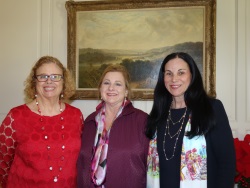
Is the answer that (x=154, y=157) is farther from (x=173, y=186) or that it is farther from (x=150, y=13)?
(x=150, y=13)

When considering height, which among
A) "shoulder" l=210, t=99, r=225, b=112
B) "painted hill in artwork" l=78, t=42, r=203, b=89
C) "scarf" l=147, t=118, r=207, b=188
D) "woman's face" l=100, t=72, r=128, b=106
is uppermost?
"painted hill in artwork" l=78, t=42, r=203, b=89

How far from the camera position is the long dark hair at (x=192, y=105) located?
5.86 feet

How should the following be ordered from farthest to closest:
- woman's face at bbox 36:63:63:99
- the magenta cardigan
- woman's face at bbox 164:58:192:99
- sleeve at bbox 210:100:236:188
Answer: woman's face at bbox 36:63:63:99
the magenta cardigan
woman's face at bbox 164:58:192:99
sleeve at bbox 210:100:236:188

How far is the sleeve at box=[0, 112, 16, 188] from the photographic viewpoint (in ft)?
6.77

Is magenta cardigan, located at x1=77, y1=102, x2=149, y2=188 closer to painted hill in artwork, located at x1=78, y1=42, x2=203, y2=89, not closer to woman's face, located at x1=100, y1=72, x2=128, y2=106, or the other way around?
woman's face, located at x1=100, y1=72, x2=128, y2=106

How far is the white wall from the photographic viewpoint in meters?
3.20

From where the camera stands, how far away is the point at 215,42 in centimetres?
316

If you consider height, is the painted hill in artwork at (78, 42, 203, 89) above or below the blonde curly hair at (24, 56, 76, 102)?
above

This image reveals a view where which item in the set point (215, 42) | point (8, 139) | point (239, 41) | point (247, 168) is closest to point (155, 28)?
point (215, 42)

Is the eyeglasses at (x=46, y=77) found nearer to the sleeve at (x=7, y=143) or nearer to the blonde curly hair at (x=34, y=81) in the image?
the blonde curly hair at (x=34, y=81)

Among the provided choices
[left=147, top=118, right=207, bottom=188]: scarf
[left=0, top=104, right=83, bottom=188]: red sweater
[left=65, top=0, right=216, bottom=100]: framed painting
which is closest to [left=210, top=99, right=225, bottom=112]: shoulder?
[left=147, top=118, right=207, bottom=188]: scarf

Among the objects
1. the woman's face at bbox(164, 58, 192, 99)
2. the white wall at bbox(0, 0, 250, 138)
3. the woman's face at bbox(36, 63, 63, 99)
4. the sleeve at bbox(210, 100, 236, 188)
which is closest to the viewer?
the sleeve at bbox(210, 100, 236, 188)

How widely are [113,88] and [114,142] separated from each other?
0.42 metres

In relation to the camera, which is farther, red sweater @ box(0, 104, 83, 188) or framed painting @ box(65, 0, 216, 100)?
framed painting @ box(65, 0, 216, 100)
